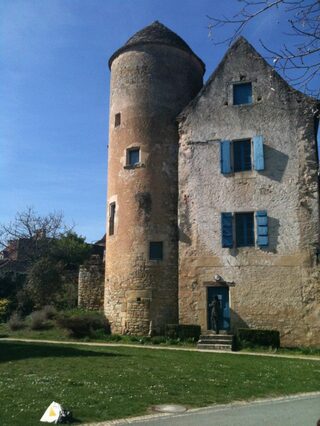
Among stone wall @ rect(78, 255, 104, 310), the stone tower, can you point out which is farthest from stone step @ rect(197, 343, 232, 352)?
stone wall @ rect(78, 255, 104, 310)

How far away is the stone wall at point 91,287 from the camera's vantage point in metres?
24.9

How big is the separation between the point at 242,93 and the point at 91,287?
493 inches

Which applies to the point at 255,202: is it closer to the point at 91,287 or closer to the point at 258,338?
the point at 258,338

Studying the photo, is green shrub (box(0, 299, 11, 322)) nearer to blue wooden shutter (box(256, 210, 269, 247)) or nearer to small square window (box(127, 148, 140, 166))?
small square window (box(127, 148, 140, 166))

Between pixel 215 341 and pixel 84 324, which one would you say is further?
pixel 84 324

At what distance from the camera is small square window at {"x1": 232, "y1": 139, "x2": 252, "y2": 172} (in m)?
20.4

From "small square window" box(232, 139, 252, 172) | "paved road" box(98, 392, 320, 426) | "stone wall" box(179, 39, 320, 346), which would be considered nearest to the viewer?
"paved road" box(98, 392, 320, 426)

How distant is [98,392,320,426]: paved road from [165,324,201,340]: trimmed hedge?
10.5 meters

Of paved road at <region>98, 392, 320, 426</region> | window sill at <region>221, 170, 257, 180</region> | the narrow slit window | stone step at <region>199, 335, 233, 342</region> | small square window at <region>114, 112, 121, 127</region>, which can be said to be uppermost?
small square window at <region>114, 112, 121, 127</region>

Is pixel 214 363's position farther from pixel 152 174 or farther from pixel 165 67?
pixel 165 67

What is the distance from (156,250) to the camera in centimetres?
2116

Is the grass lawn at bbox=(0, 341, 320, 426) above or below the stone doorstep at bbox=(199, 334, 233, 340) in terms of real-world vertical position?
below

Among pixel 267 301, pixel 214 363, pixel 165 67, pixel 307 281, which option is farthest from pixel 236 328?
pixel 165 67

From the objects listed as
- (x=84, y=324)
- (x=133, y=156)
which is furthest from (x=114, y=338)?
(x=133, y=156)
